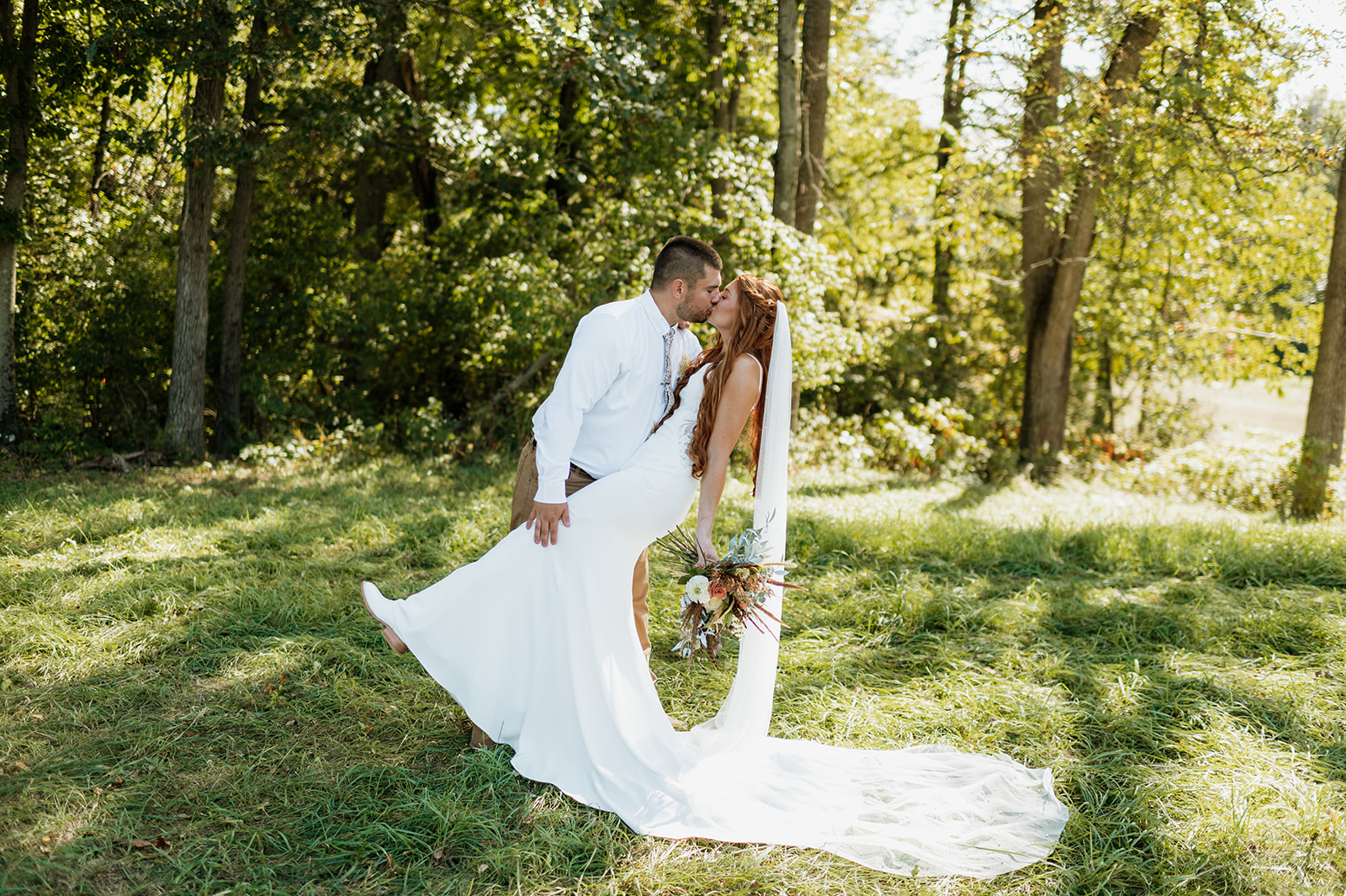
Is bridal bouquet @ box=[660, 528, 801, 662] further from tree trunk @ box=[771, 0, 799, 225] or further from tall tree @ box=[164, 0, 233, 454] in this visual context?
tree trunk @ box=[771, 0, 799, 225]

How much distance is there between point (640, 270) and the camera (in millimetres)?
10461

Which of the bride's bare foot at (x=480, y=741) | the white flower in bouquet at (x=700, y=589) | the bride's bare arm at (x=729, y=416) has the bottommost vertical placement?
the bride's bare foot at (x=480, y=741)

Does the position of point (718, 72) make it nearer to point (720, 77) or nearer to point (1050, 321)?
point (720, 77)

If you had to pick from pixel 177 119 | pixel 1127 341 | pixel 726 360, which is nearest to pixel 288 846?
pixel 726 360

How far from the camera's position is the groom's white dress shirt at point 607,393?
3.56m

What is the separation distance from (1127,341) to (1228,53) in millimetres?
6785

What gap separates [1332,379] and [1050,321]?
11.7ft

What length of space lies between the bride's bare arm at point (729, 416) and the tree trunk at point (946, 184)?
29.7 feet

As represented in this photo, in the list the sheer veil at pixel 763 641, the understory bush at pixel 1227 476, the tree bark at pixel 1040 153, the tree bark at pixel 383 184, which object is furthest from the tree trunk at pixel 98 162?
the understory bush at pixel 1227 476

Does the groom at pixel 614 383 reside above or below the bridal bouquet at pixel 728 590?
above

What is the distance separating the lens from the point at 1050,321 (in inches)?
523

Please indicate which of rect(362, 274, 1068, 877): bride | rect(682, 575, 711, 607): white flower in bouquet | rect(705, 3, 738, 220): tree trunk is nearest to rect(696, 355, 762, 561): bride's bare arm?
rect(362, 274, 1068, 877): bride

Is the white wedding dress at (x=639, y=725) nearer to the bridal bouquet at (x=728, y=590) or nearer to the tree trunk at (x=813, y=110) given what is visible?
the bridal bouquet at (x=728, y=590)

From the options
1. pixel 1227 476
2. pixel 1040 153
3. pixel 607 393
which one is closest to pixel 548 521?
pixel 607 393
